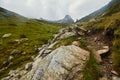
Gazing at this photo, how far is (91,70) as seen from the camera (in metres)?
19.6

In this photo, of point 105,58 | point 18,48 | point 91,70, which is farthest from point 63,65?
point 18,48

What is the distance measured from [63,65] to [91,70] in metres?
3.04

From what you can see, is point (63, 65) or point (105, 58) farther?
point (105, 58)

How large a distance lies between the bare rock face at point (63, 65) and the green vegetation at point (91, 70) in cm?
51

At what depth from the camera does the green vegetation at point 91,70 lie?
18938mm

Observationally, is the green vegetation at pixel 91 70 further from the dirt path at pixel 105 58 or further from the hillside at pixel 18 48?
the hillside at pixel 18 48

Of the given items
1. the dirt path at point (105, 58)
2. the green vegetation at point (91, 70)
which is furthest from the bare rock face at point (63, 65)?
the dirt path at point (105, 58)

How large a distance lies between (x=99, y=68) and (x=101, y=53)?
3.36 meters

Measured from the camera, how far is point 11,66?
42.8 meters

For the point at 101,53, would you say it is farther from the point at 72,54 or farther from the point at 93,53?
the point at 72,54

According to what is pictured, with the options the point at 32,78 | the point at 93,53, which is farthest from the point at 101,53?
the point at 32,78

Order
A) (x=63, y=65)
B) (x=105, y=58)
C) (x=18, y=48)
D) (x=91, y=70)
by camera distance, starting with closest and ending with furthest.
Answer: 1. (x=91, y=70)
2. (x=63, y=65)
3. (x=105, y=58)
4. (x=18, y=48)

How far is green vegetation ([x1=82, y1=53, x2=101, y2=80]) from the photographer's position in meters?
18.9

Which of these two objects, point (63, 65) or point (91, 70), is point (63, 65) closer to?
point (63, 65)
